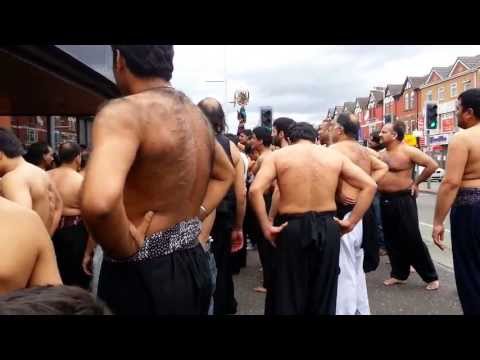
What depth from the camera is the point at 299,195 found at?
11.7 feet

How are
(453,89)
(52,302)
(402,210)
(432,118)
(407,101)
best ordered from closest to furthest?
(52,302) < (402,210) < (432,118) < (453,89) < (407,101)

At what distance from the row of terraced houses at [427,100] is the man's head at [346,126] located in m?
27.1

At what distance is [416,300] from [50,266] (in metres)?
4.26

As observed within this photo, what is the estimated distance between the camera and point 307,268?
3494 mm

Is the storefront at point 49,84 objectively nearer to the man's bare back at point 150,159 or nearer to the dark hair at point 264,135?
the dark hair at point 264,135

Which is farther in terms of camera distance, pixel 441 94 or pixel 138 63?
pixel 441 94

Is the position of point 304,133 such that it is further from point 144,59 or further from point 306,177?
point 144,59

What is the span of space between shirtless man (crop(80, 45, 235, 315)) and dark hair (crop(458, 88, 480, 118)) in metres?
2.47

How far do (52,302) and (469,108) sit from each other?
3.54 m

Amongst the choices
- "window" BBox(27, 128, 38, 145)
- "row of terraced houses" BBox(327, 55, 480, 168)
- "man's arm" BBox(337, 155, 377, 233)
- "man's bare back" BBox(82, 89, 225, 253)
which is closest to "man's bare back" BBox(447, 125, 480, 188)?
"man's arm" BBox(337, 155, 377, 233)

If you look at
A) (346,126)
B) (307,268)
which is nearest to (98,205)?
(307,268)

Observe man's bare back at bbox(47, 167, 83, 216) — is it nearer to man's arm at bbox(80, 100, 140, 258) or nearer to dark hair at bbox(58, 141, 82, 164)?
dark hair at bbox(58, 141, 82, 164)

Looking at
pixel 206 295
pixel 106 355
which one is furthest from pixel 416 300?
pixel 106 355

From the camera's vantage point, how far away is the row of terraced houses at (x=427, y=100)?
1693 inches
